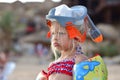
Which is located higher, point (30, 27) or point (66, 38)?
point (66, 38)

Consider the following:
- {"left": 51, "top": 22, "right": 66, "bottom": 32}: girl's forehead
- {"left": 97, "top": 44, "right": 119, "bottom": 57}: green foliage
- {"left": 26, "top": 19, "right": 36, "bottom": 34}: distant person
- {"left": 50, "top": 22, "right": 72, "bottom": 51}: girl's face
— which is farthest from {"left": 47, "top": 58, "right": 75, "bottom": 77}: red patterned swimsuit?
{"left": 26, "top": 19, "right": 36, "bottom": 34}: distant person

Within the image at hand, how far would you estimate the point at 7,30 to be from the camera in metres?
31.6

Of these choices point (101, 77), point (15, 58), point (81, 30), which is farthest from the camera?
point (15, 58)

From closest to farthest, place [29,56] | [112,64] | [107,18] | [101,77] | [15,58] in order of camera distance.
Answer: [101,77]
[112,64]
[15,58]
[29,56]
[107,18]

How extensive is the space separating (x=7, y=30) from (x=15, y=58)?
12.3 ft

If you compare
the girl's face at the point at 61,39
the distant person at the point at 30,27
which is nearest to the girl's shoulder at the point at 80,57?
the girl's face at the point at 61,39

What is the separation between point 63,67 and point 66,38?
0.22m

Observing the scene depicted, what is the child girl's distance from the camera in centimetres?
333

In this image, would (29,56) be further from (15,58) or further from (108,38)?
(108,38)

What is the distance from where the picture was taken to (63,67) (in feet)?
11.0

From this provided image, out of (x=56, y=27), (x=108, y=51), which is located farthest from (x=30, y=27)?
(x=56, y=27)

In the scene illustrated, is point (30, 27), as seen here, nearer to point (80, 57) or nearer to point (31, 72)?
point (31, 72)

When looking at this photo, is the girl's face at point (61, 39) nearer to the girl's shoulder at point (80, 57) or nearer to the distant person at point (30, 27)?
the girl's shoulder at point (80, 57)

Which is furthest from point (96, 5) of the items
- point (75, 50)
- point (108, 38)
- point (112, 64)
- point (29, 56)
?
point (75, 50)
